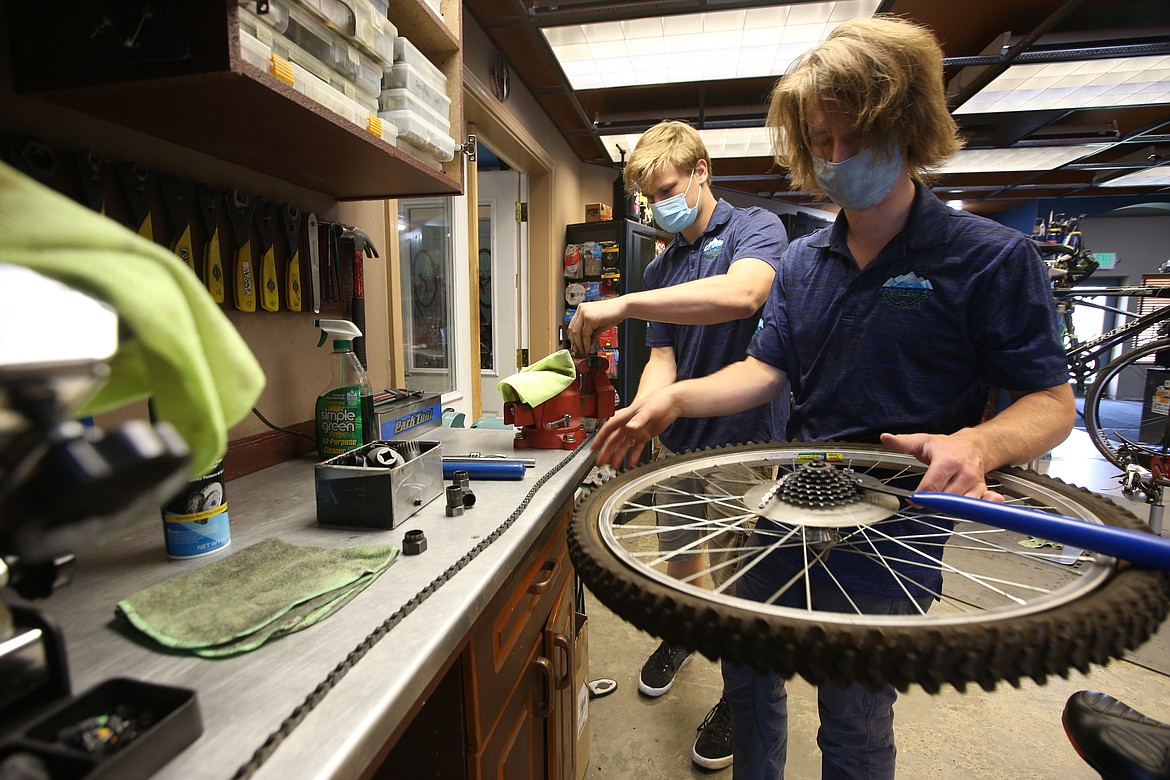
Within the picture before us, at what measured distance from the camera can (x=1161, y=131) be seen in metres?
4.16

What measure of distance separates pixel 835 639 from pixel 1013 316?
0.69 m

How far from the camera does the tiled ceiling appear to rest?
2488 millimetres

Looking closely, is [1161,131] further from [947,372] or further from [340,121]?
[340,121]

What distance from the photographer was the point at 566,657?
47.5 inches

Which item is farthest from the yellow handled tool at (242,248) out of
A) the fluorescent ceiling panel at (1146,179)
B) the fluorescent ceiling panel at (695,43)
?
the fluorescent ceiling panel at (1146,179)

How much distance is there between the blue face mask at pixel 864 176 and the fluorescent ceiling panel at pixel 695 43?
1645 millimetres

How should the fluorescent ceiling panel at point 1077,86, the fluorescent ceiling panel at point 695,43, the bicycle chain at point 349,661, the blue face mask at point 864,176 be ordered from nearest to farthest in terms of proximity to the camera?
1. the bicycle chain at point 349,661
2. the blue face mask at point 864,176
3. the fluorescent ceiling panel at point 695,43
4. the fluorescent ceiling panel at point 1077,86

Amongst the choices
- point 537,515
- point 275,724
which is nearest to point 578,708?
point 537,515

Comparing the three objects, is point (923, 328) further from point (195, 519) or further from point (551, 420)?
point (195, 519)

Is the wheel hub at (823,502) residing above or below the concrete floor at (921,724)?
above

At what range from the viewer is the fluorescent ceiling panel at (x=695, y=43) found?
247 cm

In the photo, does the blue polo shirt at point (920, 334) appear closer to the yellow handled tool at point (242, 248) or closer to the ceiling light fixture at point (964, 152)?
the yellow handled tool at point (242, 248)

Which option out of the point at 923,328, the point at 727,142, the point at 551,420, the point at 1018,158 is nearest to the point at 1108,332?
the point at 1018,158

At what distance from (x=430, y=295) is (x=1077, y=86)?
13.0ft
